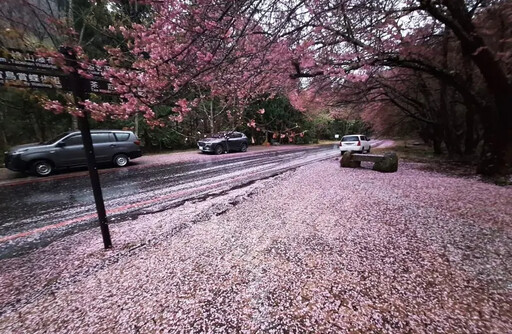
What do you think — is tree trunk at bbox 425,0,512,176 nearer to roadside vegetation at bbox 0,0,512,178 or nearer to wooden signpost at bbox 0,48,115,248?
roadside vegetation at bbox 0,0,512,178

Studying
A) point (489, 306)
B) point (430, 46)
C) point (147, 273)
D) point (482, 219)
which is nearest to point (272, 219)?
point (147, 273)

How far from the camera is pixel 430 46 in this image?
7867 millimetres

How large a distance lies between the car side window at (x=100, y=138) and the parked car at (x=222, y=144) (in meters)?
6.31

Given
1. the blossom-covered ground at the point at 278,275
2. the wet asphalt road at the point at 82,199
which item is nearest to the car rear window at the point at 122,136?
the wet asphalt road at the point at 82,199

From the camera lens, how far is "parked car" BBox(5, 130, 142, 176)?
7.82m

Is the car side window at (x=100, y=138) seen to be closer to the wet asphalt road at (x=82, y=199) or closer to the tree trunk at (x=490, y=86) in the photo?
the wet asphalt road at (x=82, y=199)

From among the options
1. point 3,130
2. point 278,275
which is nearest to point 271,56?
point 278,275

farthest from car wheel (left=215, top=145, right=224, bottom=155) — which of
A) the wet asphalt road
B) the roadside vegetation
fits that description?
the roadside vegetation

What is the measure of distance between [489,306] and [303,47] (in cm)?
501

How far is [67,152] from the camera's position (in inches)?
342

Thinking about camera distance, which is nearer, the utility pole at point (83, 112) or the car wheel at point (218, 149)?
the utility pole at point (83, 112)

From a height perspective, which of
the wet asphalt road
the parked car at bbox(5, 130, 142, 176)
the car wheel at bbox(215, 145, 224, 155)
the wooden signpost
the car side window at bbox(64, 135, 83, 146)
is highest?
the wooden signpost

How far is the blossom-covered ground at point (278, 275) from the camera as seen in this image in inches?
76.9

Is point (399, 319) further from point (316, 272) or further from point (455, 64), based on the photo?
point (455, 64)
